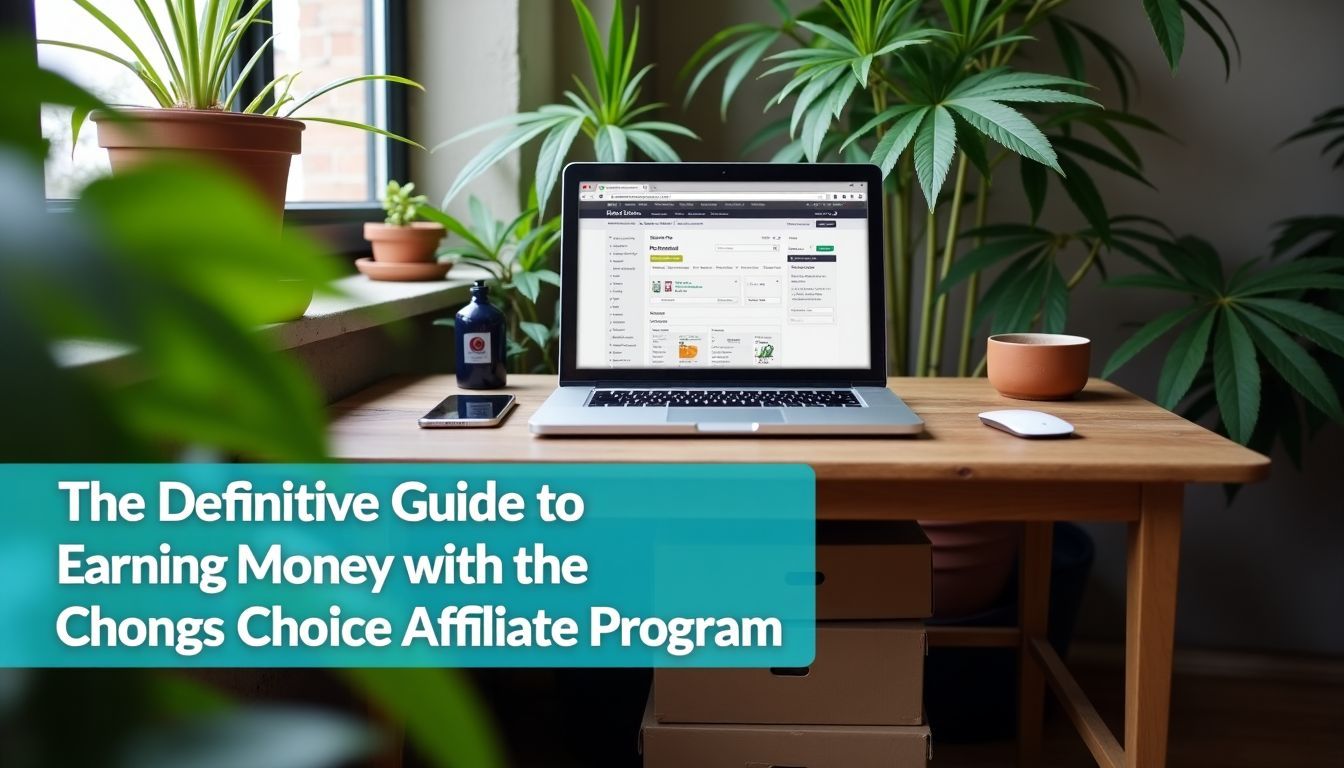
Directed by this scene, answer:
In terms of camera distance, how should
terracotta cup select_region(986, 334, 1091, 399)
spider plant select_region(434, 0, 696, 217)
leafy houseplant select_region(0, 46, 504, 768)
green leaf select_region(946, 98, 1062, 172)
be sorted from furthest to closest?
spider plant select_region(434, 0, 696, 217) < terracotta cup select_region(986, 334, 1091, 399) < green leaf select_region(946, 98, 1062, 172) < leafy houseplant select_region(0, 46, 504, 768)

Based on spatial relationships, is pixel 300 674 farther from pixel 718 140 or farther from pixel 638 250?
pixel 718 140

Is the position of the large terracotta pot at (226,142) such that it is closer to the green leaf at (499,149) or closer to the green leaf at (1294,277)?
the green leaf at (499,149)

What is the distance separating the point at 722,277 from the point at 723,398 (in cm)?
18

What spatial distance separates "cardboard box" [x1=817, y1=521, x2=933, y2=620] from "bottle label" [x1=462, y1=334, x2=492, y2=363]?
0.52m

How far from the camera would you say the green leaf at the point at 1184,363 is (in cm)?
166

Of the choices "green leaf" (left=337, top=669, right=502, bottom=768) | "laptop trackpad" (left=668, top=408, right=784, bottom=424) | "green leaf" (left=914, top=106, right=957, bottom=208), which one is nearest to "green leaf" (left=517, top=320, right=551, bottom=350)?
"laptop trackpad" (left=668, top=408, right=784, bottom=424)

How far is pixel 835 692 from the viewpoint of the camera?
134cm

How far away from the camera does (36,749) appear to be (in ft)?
0.55

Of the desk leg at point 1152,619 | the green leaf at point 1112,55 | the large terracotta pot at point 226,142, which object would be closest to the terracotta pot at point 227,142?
the large terracotta pot at point 226,142

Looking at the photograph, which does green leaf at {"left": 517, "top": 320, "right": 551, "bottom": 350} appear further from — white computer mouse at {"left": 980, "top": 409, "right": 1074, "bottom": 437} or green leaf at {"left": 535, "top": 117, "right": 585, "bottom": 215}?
white computer mouse at {"left": 980, "top": 409, "right": 1074, "bottom": 437}

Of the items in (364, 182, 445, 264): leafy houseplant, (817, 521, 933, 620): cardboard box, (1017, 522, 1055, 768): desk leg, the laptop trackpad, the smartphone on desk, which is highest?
(364, 182, 445, 264): leafy houseplant

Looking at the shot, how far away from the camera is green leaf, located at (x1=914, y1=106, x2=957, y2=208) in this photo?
1375 mm

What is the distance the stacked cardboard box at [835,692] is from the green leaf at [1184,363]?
1.84 ft

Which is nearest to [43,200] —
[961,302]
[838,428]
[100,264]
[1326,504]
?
[100,264]
